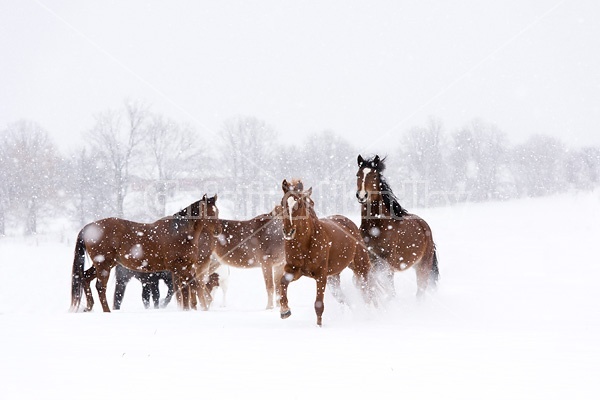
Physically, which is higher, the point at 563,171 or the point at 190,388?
the point at 563,171

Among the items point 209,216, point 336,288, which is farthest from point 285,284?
point 209,216

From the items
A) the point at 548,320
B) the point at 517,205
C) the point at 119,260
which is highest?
the point at 517,205

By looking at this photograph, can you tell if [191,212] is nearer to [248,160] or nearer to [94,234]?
[94,234]

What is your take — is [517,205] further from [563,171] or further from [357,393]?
[357,393]

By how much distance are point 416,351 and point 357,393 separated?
1525 millimetres

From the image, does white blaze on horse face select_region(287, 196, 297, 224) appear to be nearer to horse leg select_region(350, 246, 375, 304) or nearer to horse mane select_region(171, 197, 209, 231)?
horse leg select_region(350, 246, 375, 304)

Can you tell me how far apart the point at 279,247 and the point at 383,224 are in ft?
14.2

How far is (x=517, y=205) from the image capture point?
121 ft

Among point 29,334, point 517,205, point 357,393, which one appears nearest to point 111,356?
point 29,334

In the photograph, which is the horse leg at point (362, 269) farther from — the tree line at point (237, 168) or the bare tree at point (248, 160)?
the bare tree at point (248, 160)

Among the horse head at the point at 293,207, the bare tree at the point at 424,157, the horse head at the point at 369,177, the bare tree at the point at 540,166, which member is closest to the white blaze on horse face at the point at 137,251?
the horse head at the point at 293,207

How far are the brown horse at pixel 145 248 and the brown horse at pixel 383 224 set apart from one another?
3651mm

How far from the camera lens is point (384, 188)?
28.6ft

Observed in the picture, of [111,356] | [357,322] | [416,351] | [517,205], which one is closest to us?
[111,356]
